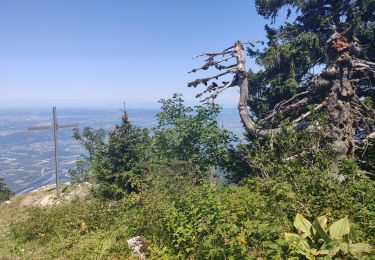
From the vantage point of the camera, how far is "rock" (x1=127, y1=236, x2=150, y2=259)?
6676mm

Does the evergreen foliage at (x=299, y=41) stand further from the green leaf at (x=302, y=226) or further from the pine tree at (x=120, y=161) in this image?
the green leaf at (x=302, y=226)

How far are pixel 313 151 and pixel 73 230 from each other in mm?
6768

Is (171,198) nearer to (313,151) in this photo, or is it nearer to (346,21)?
(313,151)

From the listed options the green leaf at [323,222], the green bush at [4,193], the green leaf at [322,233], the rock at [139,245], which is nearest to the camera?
the green leaf at [322,233]

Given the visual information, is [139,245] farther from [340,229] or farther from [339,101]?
[339,101]

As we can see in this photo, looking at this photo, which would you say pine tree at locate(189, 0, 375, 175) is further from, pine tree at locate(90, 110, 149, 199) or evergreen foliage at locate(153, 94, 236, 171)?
pine tree at locate(90, 110, 149, 199)

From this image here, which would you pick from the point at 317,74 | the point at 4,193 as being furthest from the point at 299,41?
the point at 4,193

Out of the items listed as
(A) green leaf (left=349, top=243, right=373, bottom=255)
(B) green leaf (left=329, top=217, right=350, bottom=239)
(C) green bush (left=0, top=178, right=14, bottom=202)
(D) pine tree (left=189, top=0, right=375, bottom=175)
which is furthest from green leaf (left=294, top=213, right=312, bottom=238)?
(C) green bush (left=0, top=178, right=14, bottom=202)

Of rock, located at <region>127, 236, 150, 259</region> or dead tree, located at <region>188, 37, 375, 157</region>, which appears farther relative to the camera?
dead tree, located at <region>188, 37, 375, 157</region>

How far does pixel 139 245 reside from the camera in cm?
681

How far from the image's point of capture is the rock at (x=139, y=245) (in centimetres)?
668

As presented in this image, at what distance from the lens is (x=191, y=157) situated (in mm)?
13711

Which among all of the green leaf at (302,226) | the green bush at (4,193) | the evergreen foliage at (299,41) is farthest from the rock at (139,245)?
the green bush at (4,193)

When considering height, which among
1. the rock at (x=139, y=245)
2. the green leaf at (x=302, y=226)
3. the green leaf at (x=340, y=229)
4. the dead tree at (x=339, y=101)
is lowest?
the rock at (x=139, y=245)
